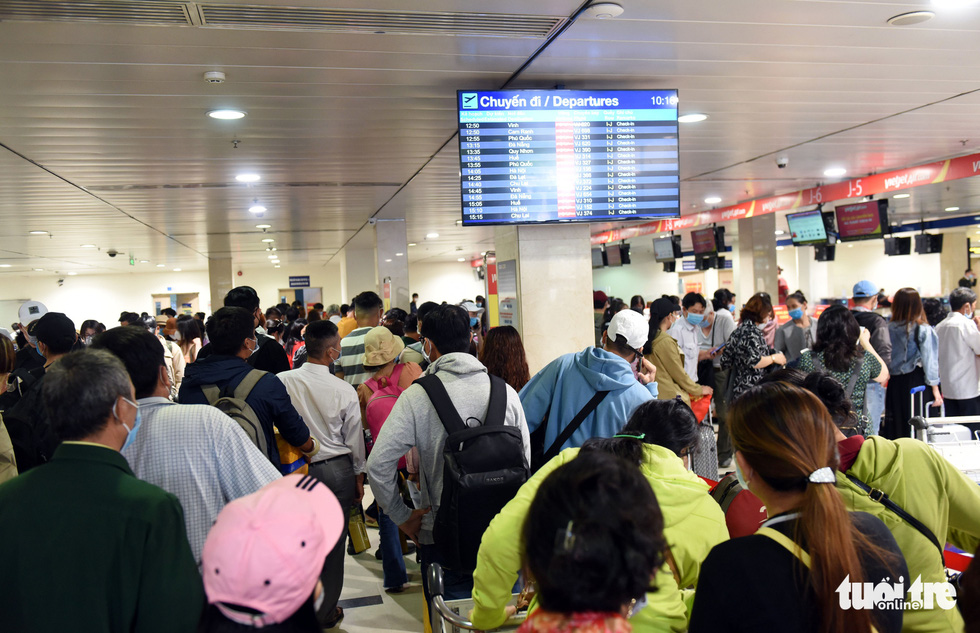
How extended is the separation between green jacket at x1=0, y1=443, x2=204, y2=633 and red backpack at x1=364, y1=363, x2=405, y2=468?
7.51ft

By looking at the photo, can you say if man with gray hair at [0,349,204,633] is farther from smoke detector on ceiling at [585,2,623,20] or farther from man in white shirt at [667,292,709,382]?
man in white shirt at [667,292,709,382]

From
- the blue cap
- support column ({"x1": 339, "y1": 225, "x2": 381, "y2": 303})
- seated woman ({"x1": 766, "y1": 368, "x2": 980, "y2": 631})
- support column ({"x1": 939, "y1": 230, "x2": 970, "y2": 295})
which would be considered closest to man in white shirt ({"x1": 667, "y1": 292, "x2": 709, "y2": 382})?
the blue cap

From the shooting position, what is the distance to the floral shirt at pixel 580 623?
1.14 meters

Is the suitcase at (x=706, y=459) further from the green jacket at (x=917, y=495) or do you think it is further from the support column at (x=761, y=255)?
the support column at (x=761, y=255)

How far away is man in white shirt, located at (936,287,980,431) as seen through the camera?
6.04 meters

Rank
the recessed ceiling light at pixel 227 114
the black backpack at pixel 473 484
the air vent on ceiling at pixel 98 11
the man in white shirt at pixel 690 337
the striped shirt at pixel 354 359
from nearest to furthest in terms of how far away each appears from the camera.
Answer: the black backpack at pixel 473 484
the air vent on ceiling at pixel 98 11
the recessed ceiling light at pixel 227 114
the striped shirt at pixel 354 359
the man in white shirt at pixel 690 337

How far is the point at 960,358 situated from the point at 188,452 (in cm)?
630

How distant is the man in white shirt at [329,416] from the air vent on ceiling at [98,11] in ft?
5.38

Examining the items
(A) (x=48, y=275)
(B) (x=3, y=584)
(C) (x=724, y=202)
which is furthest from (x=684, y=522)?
(A) (x=48, y=275)

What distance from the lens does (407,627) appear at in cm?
387

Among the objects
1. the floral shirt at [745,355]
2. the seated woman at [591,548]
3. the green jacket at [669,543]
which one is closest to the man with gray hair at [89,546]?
the green jacket at [669,543]

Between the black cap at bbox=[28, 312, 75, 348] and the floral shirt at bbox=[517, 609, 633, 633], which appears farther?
the black cap at bbox=[28, 312, 75, 348]

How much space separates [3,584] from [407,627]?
2.65 metres

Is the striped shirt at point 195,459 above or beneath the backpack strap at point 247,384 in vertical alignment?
beneath
